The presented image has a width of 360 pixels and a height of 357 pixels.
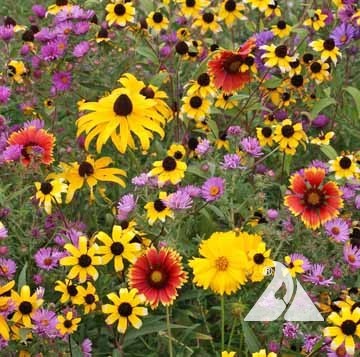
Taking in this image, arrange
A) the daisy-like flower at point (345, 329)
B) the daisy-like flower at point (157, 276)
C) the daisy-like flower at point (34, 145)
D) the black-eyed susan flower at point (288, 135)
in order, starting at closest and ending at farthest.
Answer: the daisy-like flower at point (345, 329) → the daisy-like flower at point (157, 276) → the daisy-like flower at point (34, 145) → the black-eyed susan flower at point (288, 135)

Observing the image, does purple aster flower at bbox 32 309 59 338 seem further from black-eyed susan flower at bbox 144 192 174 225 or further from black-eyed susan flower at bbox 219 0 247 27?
black-eyed susan flower at bbox 219 0 247 27

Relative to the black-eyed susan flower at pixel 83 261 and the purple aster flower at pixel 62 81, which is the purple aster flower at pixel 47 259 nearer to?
the black-eyed susan flower at pixel 83 261

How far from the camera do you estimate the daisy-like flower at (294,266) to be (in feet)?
5.39

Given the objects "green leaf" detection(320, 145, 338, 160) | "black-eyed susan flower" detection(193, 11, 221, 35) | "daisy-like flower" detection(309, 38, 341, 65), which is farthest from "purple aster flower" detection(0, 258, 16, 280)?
"black-eyed susan flower" detection(193, 11, 221, 35)

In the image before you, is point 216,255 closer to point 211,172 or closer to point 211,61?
point 211,172

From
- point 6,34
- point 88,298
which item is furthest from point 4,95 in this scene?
point 88,298

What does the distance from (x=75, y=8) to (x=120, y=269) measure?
1.24m

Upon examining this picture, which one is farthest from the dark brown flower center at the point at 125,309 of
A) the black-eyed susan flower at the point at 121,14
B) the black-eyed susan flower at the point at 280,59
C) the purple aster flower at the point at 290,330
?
the black-eyed susan flower at the point at 121,14

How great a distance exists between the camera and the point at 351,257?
5.90ft

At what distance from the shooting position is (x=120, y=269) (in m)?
1.65

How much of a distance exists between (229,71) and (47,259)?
74 centimetres

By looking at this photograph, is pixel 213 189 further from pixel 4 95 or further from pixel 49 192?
pixel 4 95

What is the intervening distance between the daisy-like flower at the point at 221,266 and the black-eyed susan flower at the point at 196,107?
0.70m

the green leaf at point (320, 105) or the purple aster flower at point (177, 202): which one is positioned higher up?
the green leaf at point (320, 105)
